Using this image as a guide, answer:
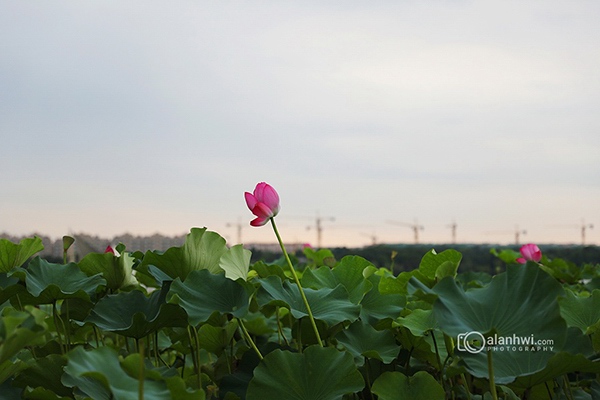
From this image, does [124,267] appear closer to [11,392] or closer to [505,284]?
[11,392]

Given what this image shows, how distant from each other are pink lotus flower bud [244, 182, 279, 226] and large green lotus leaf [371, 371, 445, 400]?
260 mm

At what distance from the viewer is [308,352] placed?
705mm

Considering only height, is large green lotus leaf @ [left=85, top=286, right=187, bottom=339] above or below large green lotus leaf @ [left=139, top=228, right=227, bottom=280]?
below

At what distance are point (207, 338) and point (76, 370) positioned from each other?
56cm

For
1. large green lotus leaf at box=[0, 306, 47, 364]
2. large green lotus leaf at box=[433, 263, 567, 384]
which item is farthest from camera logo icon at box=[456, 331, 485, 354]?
large green lotus leaf at box=[0, 306, 47, 364]

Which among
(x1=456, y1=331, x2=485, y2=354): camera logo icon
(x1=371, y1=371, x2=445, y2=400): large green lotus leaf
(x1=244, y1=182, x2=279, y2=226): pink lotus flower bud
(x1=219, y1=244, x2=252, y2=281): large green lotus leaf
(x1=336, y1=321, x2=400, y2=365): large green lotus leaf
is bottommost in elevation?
(x1=371, y1=371, x2=445, y2=400): large green lotus leaf

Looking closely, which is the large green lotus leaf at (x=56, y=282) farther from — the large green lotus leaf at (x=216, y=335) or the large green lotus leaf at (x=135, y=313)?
the large green lotus leaf at (x=216, y=335)

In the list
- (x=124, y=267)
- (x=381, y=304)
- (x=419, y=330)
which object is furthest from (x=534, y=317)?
(x=124, y=267)

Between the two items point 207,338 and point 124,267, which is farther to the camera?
point 207,338

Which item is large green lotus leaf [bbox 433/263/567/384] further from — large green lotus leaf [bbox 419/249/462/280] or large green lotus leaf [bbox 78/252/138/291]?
large green lotus leaf [bbox 78/252/138/291]

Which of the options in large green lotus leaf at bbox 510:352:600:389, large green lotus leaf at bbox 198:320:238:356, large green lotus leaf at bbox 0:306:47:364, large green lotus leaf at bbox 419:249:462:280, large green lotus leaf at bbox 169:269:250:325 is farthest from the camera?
large green lotus leaf at bbox 198:320:238:356

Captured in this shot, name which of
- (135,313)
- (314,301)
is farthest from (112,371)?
(314,301)

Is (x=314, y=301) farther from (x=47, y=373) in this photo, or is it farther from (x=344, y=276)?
(x=47, y=373)

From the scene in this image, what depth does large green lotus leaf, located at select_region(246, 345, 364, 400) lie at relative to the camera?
27.3 inches
